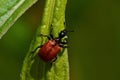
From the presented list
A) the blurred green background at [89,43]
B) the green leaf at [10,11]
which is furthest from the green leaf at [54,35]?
the blurred green background at [89,43]

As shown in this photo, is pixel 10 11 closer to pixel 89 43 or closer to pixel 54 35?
pixel 54 35

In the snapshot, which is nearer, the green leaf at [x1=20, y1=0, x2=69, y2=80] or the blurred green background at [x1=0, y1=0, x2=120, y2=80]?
the green leaf at [x1=20, y1=0, x2=69, y2=80]

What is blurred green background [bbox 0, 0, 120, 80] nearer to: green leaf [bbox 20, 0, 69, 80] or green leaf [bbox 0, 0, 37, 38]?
green leaf [bbox 20, 0, 69, 80]

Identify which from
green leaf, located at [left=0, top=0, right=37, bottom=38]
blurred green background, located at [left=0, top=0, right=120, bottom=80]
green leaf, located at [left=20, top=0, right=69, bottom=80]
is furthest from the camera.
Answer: blurred green background, located at [left=0, top=0, right=120, bottom=80]

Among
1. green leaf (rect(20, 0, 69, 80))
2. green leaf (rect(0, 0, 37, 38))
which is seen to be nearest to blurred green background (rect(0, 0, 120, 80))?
green leaf (rect(20, 0, 69, 80))

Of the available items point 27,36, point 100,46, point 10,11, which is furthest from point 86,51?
point 10,11

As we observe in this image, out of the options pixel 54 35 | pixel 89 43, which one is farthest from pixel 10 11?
pixel 89 43

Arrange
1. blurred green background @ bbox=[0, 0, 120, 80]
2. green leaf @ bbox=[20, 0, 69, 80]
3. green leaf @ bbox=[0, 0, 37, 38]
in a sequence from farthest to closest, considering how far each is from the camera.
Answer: blurred green background @ bbox=[0, 0, 120, 80] → green leaf @ bbox=[20, 0, 69, 80] → green leaf @ bbox=[0, 0, 37, 38]
